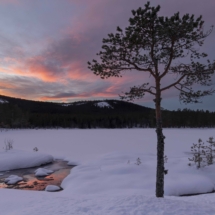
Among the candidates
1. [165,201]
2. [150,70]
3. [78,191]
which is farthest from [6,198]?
[150,70]

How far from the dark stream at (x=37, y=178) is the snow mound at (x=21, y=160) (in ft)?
2.30

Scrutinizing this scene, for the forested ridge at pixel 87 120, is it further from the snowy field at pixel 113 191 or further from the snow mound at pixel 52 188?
the snow mound at pixel 52 188

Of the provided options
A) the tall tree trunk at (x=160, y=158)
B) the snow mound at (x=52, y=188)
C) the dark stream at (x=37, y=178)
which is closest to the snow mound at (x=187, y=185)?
the tall tree trunk at (x=160, y=158)

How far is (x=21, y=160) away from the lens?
15.8 metres

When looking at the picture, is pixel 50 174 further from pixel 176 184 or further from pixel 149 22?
pixel 149 22

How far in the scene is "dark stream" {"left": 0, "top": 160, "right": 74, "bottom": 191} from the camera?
10867 millimetres

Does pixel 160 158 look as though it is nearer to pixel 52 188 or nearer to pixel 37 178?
pixel 52 188

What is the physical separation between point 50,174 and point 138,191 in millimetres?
6385

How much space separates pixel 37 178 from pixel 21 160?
13.4 feet

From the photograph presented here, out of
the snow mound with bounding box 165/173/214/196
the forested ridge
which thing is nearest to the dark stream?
the snow mound with bounding box 165/173/214/196

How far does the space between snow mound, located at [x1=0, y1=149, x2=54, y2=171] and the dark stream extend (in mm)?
701

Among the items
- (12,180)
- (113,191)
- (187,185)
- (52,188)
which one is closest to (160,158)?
(113,191)

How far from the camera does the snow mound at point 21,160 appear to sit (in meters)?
15.1

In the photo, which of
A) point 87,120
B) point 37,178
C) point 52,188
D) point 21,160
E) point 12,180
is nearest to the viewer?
point 52,188
